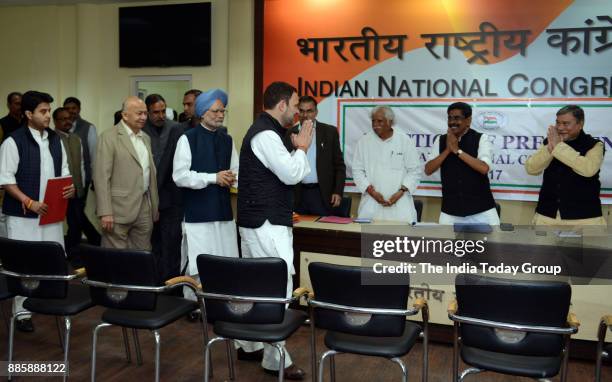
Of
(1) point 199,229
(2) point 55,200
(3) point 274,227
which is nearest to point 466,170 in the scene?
(3) point 274,227

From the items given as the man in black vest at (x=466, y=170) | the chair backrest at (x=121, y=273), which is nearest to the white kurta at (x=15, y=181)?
the chair backrest at (x=121, y=273)

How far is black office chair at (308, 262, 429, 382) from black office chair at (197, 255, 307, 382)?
17cm

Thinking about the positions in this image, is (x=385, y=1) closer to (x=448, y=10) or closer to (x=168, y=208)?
(x=448, y=10)

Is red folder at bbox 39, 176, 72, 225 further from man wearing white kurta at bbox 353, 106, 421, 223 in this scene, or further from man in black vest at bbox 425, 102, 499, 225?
man in black vest at bbox 425, 102, 499, 225

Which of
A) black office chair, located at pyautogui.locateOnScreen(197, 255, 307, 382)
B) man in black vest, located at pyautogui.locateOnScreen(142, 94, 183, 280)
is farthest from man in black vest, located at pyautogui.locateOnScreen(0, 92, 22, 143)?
black office chair, located at pyautogui.locateOnScreen(197, 255, 307, 382)

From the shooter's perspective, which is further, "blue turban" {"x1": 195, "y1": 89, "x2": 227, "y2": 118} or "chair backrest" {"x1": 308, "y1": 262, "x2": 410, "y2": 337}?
"blue turban" {"x1": 195, "y1": 89, "x2": 227, "y2": 118}

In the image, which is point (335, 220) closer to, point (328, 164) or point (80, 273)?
point (328, 164)

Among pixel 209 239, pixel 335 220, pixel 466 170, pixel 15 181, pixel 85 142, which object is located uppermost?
pixel 85 142

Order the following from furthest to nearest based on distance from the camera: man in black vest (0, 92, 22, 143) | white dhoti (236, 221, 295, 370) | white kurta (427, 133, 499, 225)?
1. man in black vest (0, 92, 22, 143)
2. white kurta (427, 133, 499, 225)
3. white dhoti (236, 221, 295, 370)

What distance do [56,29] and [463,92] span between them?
505 cm

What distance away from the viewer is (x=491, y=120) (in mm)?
5547

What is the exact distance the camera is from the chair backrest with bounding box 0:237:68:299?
10.4 ft

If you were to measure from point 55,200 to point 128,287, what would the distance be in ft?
4.78

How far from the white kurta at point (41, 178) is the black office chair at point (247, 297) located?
1.76 m
